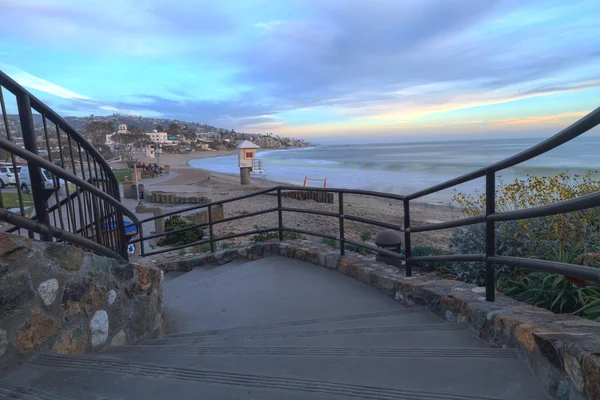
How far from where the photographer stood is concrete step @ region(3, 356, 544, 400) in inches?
70.1

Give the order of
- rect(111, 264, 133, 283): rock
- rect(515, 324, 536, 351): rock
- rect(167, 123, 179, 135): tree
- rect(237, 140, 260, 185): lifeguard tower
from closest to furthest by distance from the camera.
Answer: rect(515, 324, 536, 351): rock, rect(111, 264, 133, 283): rock, rect(237, 140, 260, 185): lifeguard tower, rect(167, 123, 179, 135): tree

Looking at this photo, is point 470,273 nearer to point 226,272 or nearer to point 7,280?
point 226,272

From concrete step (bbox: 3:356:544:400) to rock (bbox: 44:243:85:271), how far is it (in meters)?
0.47

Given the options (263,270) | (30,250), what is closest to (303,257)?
(263,270)

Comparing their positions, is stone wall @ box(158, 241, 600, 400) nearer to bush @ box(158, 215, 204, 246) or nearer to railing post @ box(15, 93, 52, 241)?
railing post @ box(15, 93, 52, 241)

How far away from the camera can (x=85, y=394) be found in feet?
5.75

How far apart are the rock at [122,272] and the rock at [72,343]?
45 cm

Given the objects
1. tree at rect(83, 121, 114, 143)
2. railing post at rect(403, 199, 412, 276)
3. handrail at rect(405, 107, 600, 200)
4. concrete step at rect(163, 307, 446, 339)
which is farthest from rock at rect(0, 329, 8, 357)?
tree at rect(83, 121, 114, 143)

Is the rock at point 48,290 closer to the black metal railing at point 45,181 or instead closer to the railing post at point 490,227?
the black metal railing at point 45,181

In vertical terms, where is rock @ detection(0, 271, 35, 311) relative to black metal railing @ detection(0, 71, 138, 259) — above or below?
below

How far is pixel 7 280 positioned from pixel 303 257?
3.40 meters

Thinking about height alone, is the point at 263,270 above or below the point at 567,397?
below

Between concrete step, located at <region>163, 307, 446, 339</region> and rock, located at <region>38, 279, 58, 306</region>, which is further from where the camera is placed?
concrete step, located at <region>163, 307, 446, 339</region>

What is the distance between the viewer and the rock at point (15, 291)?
1.92 metres
